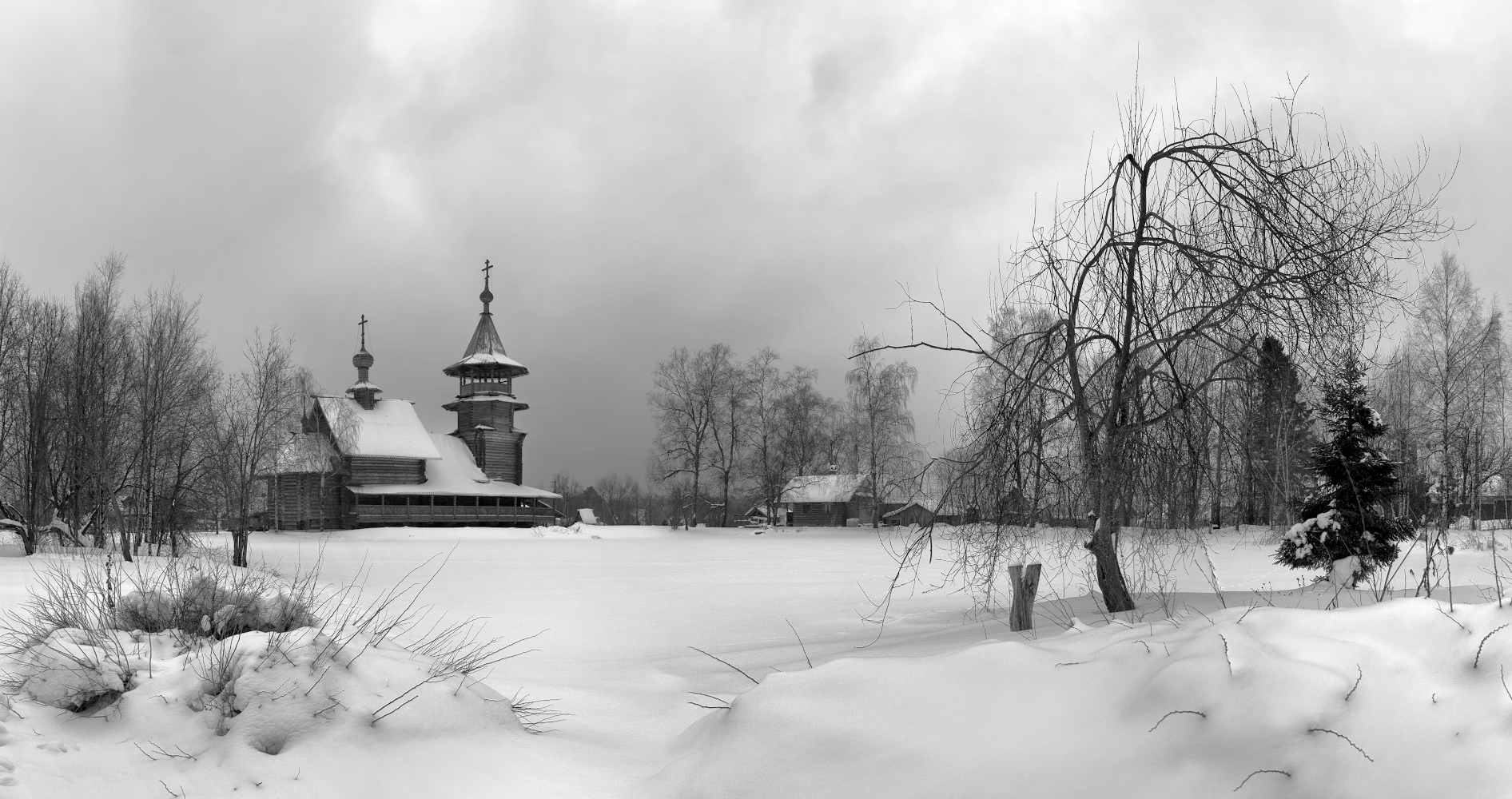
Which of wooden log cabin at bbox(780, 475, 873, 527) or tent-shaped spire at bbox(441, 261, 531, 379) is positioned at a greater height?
tent-shaped spire at bbox(441, 261, 531, 379)

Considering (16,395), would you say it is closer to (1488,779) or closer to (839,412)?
(1488,779)

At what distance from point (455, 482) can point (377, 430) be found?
4.33m

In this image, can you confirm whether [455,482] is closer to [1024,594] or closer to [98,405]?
[98,405]

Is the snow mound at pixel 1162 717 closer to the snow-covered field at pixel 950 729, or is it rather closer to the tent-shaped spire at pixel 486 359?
the snow-covered field at pixel 950 729

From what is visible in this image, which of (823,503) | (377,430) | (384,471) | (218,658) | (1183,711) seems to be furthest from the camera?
(823,503)

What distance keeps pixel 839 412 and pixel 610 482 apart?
6367 centimetres

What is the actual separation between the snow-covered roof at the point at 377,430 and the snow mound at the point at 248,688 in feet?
133

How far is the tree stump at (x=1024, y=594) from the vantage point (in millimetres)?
8703

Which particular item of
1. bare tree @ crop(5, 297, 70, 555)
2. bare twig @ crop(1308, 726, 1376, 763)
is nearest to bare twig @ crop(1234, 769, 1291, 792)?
bare twig @ crop(1308, 726, 1376, 763)

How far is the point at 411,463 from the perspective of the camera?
147 ft

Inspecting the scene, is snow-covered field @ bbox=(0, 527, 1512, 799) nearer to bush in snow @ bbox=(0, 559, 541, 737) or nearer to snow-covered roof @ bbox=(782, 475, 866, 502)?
bush in snow @ bbox=(0, 559, 541, 737)

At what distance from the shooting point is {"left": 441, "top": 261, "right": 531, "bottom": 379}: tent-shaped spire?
48344mm

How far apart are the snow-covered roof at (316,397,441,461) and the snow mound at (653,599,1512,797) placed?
4236 cm

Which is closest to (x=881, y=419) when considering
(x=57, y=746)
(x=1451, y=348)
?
(x=1451, y=348)
